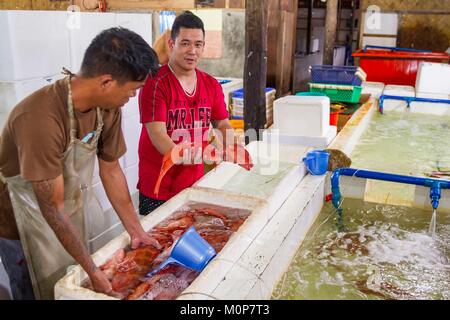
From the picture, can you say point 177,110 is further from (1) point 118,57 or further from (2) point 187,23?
(1) point 118,57

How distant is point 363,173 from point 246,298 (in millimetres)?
1642

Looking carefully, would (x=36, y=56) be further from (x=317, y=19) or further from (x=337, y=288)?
(x=317, y=19)

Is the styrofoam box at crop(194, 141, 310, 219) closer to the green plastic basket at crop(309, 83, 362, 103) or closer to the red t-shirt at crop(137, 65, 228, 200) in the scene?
the red t-shirt at crop(137, 65, 228, 200)

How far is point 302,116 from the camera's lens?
4.20m

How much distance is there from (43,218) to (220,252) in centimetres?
92

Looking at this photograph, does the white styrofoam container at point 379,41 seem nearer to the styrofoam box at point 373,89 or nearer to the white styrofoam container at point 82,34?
the styrofoam box at point 373,89

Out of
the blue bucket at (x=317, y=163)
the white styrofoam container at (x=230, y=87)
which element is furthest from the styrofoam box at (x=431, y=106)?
the blue bucket at (x=317, y=163)

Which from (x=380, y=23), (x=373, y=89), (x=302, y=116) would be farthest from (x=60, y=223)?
(x=380, y=23)

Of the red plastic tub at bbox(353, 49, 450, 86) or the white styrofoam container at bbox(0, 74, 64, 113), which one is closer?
the white styrofoam container at bbox(0, 74, 64, 113)

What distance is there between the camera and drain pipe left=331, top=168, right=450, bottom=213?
9.46 feet

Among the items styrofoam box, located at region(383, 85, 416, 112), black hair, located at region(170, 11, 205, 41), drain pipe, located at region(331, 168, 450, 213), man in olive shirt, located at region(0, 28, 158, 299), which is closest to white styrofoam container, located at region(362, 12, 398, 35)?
styrofoam box, located at region(383, 85, 416, 112)

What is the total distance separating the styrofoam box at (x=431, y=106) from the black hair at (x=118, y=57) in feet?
20.1

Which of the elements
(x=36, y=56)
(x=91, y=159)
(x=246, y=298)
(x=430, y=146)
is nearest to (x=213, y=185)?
(x=91, y=159)

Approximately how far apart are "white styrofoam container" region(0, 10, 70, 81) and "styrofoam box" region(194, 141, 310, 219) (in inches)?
56.7
